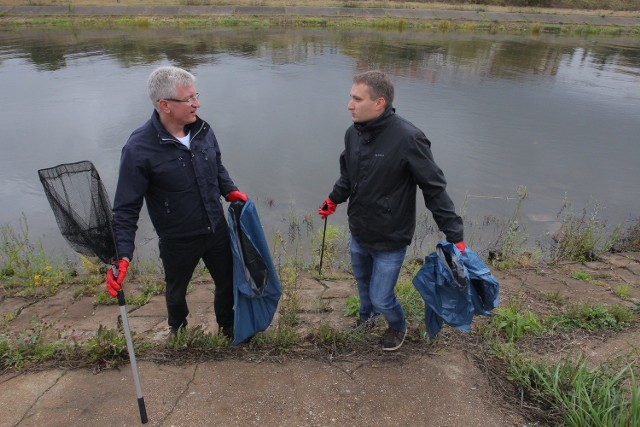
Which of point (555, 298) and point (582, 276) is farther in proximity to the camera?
point (582, 276)

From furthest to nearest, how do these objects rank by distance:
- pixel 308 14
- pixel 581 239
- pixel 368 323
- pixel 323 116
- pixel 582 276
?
pixel 308 14 → pixel 323 116 → pixel 581 239 → pixel 582 276 → pixel 368 323

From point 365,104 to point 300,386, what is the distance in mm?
1624

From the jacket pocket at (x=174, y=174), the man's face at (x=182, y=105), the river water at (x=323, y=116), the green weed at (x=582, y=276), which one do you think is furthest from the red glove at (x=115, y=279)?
the green weed at (x=582, y=276)

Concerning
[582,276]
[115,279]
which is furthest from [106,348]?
[582,276]

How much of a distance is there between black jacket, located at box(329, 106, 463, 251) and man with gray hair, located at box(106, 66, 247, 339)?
76cm

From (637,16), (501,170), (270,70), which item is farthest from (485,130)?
(637,16)

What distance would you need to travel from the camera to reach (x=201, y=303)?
385 cm

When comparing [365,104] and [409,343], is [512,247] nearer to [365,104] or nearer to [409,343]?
[409,343]

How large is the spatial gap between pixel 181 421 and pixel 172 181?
125 cm

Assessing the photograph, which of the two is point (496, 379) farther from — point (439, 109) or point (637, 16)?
point (637, 16)

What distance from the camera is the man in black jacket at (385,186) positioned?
2484mm

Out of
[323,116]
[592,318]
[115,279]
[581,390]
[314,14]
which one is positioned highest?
[115,279]

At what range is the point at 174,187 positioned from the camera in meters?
2.48

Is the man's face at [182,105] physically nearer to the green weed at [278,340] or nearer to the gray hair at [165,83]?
the gray hair at [165,83]
